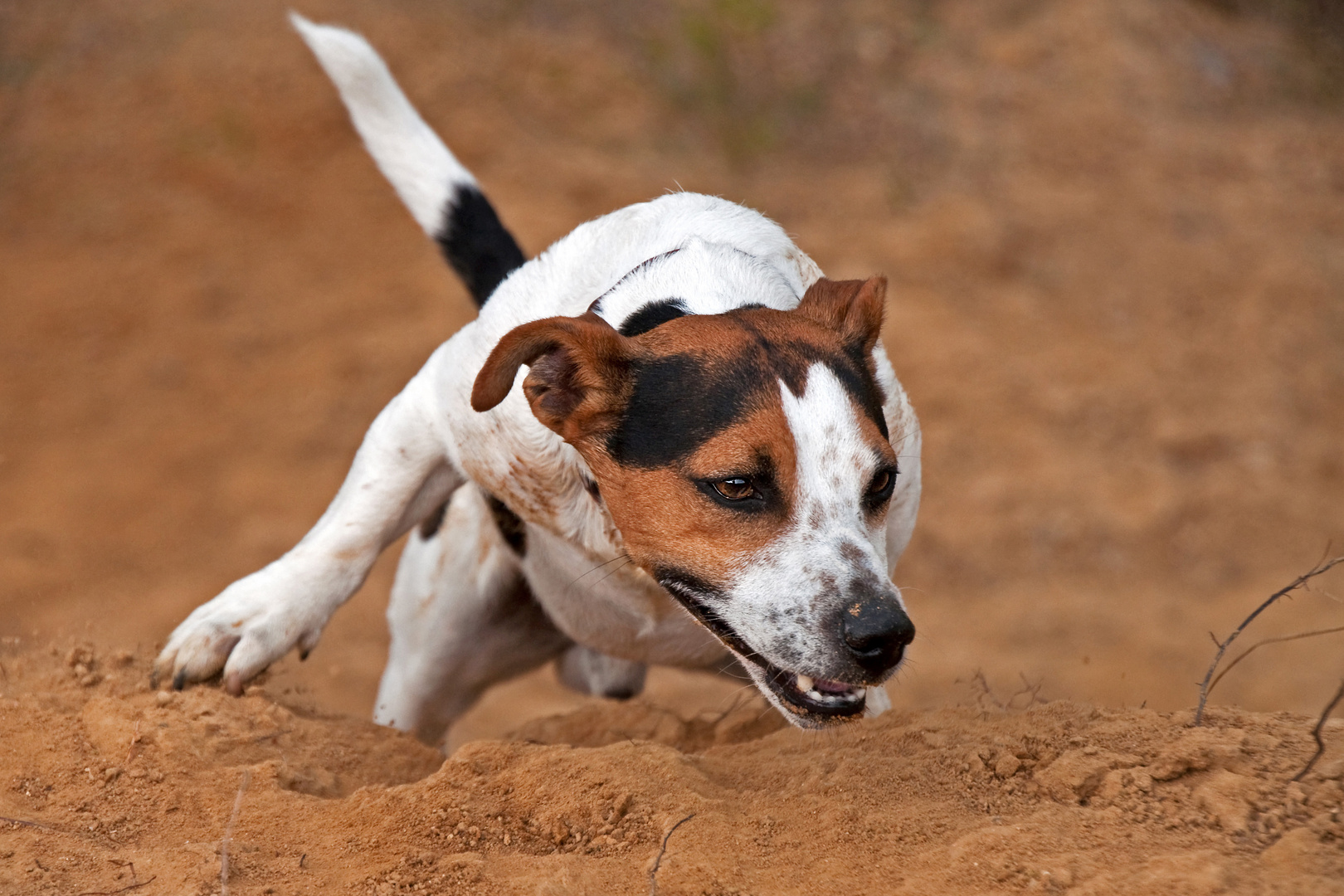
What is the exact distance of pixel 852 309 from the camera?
3.59m

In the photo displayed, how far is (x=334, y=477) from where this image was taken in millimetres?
9719

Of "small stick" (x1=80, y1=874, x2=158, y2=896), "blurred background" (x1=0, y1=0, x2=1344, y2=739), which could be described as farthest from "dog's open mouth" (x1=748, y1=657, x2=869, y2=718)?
"blurred background" (x1=0, y1=0, x2=1344, y2=739)

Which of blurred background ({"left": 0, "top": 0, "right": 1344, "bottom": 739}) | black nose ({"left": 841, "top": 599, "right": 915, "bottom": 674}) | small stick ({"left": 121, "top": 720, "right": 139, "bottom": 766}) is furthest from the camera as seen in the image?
blurred background ({"left": 0, "top": 0, "right": 1344, "bottom": 739})

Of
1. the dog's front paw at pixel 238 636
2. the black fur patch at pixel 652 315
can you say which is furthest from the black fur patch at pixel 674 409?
the dog's front paw at pixel 238 636

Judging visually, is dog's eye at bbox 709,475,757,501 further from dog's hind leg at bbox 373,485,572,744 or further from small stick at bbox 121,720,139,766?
dog's hind leg at bbox 373,485,572,744

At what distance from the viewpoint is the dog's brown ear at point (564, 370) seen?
10.5 ft

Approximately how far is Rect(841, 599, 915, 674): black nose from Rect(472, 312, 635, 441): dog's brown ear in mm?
880

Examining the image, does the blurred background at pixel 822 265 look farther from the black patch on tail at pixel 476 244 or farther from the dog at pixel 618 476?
the black patch on tail at pixel 476 244

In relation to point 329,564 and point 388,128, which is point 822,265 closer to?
point 388,128

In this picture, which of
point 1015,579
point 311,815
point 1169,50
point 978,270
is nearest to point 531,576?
point 311,815

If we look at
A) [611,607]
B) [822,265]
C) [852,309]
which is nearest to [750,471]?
[852,309]

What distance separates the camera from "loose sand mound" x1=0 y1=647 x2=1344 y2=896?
279 cm

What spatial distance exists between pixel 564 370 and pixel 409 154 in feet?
7.07

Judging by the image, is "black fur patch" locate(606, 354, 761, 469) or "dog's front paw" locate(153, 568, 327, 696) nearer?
"black fur patch" locate(606, 354, 761, 469)
